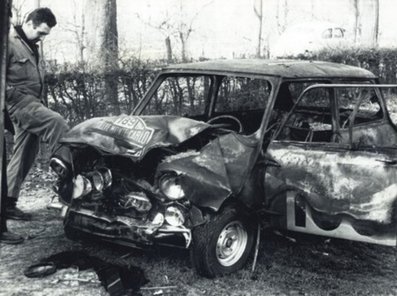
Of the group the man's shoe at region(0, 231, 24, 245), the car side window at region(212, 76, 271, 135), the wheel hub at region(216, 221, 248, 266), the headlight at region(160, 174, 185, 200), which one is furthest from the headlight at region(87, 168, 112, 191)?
the car side window at region(212, 76, 271, 135)

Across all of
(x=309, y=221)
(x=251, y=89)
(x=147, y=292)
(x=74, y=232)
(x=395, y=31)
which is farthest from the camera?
(x=395, y=31)

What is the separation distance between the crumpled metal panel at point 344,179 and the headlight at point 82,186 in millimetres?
1656

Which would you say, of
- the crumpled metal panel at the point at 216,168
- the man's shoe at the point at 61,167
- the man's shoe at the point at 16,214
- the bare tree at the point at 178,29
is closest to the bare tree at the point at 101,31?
the man's shoe at the point at 16,214

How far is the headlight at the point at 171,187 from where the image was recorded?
4492mm

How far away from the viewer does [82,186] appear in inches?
191

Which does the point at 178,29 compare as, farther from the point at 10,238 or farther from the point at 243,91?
the point at 10,238

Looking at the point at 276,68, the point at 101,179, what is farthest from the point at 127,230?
the point at 276,68

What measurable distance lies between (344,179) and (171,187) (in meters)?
1.41

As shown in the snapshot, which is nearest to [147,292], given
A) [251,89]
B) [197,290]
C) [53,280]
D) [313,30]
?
[197,290]

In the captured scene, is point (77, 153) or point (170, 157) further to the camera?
point (77, 153)

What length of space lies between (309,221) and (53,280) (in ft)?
7.16

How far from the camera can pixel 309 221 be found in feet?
15.4

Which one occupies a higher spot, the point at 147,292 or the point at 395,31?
the point at 395,31

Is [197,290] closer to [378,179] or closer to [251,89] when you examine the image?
[378,179]
